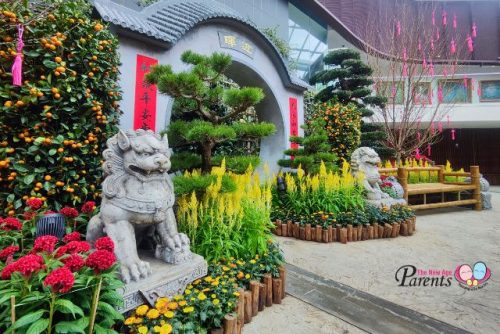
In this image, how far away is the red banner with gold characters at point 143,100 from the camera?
3.97 m

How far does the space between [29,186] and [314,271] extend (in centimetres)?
305

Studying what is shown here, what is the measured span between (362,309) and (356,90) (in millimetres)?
7885

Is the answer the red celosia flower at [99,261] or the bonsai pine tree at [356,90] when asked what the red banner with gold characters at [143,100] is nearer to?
the red celosia flower at [99,261]

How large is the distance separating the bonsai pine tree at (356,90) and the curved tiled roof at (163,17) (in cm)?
407

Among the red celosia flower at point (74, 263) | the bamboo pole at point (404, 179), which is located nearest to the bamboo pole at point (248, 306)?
the red celosia flower at point (74, 263)

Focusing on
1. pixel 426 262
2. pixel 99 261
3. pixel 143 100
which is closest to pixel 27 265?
pixel 99 261

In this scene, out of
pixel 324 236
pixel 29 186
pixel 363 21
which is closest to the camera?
pixel 29 186

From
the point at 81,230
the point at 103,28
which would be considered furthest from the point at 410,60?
the point at 81,230

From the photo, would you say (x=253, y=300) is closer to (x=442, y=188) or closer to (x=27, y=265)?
(x=27, y=265)

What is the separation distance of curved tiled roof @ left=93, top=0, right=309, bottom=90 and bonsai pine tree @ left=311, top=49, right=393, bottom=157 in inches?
160

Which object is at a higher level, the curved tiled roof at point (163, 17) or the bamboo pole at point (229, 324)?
the curved tiled roof at point (163, 17)

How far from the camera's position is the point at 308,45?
11484 mm

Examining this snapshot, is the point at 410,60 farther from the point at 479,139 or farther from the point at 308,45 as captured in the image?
the point at 479,139

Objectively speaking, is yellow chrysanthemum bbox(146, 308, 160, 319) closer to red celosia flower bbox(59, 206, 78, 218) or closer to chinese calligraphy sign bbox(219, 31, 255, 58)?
red celosia flower bbox(59, 206, 78, 218)
